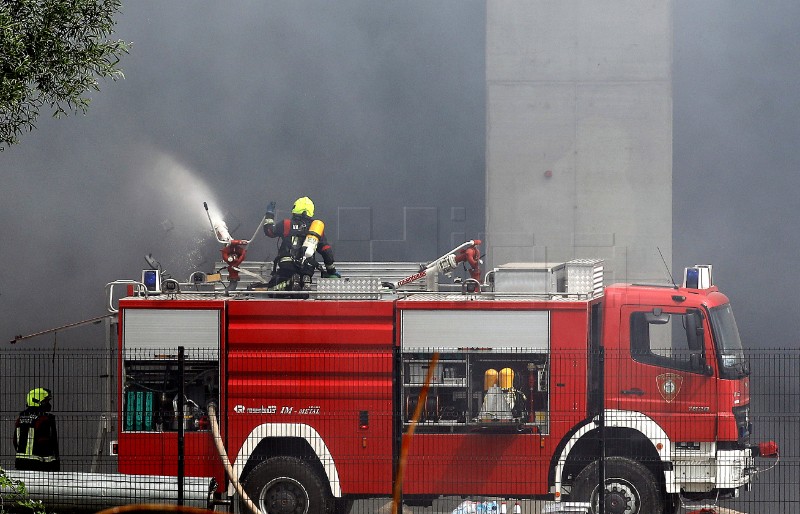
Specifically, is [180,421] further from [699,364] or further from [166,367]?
[699,364]

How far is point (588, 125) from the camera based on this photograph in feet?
53.6

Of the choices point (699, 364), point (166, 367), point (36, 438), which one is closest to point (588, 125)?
point (699, 364)

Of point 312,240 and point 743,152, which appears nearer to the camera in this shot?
point 312,240

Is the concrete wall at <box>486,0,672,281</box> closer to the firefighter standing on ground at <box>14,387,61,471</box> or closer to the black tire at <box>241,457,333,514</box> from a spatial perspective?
the black tire at <box>241,457,333,514</box>

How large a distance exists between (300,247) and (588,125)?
662 centimetres

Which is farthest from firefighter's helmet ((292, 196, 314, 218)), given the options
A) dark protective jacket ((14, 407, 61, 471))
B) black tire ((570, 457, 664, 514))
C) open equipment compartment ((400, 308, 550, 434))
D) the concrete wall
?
the concrete wall

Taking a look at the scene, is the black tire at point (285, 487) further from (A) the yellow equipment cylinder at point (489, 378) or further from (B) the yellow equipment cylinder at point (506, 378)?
(B) the yellow equipment cylinder at point (506, 378)

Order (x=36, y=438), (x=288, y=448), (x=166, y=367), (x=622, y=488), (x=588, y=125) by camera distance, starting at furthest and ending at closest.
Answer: (x=588, y=125) → (x=36, y=438) → (x=288, y=448) → (x=166, y=367) → (x=622, y=488)

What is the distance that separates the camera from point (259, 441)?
34.3 feet

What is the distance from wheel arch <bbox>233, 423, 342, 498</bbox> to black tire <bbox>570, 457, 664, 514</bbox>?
8.33 ft

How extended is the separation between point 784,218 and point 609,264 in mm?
2979

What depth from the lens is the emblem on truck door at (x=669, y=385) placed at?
1032cm

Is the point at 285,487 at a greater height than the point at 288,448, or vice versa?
the point at 288,448

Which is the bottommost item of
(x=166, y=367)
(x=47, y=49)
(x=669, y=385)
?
(x=669, y=385)
